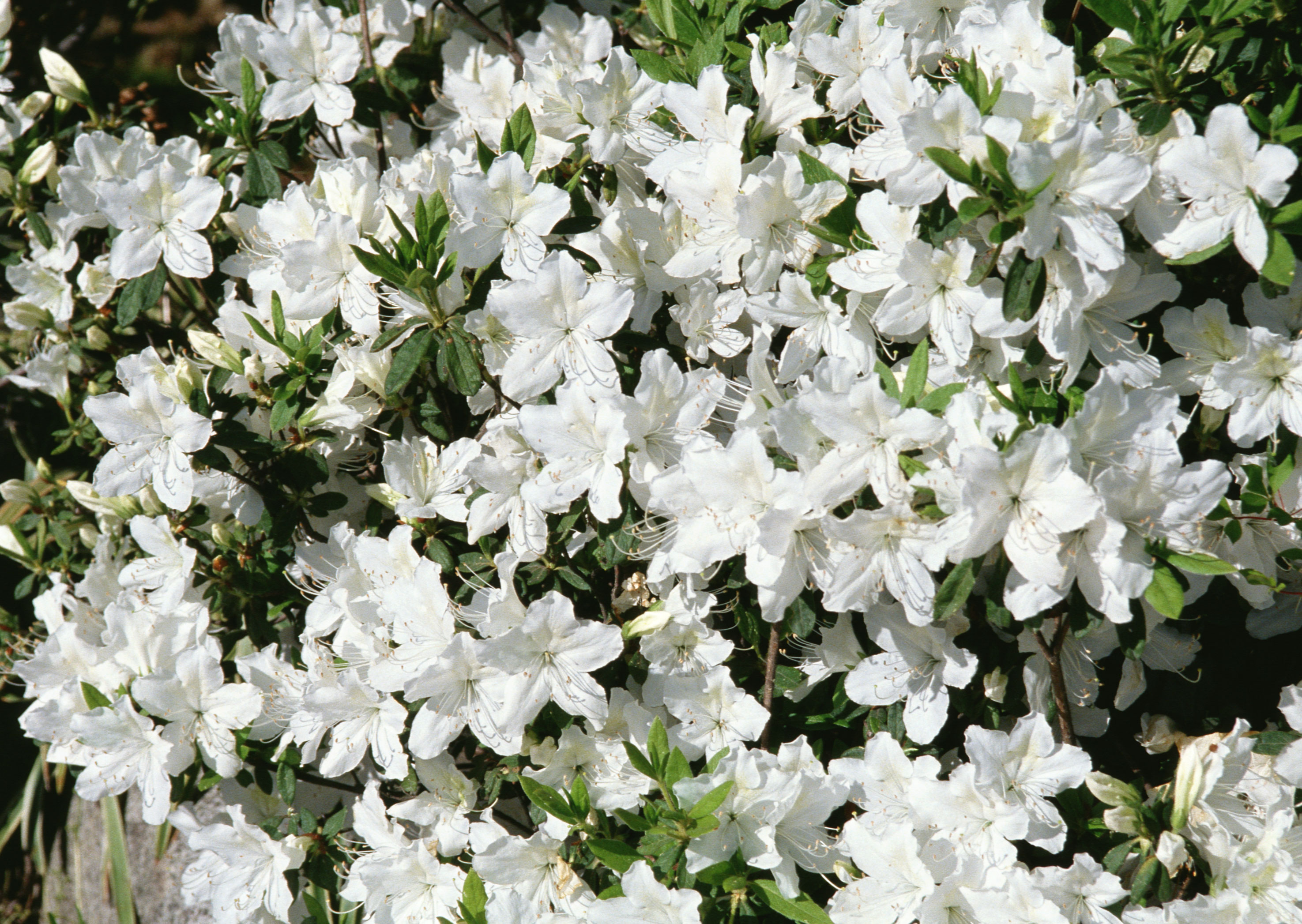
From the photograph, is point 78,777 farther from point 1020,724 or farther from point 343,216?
point 1020,724

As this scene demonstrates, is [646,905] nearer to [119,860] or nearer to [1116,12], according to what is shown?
[1116,12]

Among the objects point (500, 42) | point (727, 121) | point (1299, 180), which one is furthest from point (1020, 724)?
point (500, 42)

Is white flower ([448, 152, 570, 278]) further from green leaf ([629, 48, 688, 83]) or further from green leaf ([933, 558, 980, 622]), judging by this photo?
green leaf ([933, 558, 980, 622])

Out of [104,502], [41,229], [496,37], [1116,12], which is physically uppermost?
[1116,12]

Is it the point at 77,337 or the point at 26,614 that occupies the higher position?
the point at 77,337

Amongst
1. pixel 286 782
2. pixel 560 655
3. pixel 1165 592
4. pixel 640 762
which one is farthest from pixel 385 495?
pixel 1165 592

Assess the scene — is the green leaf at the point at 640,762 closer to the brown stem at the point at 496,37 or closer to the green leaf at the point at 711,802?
the green leaf at the point at 711,802

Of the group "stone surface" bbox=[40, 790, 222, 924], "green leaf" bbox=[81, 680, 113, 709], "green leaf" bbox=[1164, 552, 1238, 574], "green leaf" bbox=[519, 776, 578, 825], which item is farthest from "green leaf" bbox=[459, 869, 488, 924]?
"stone surface" bbox=[40, 790, 222, 924]
